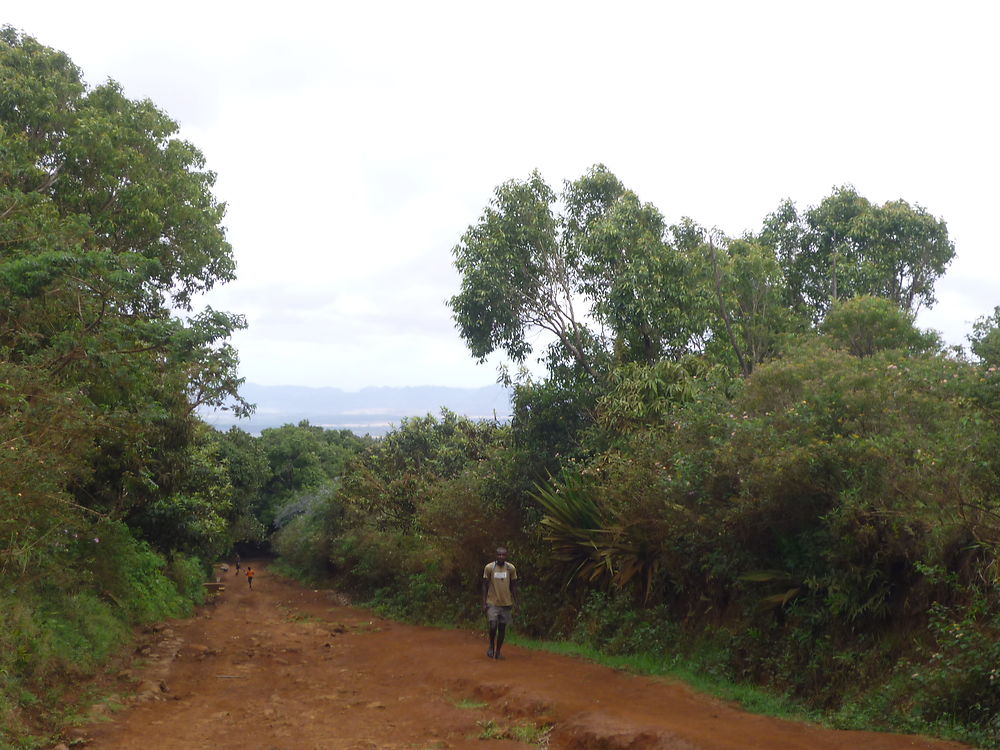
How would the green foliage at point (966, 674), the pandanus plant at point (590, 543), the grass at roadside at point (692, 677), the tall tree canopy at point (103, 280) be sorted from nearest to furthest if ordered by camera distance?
the green foliage at point (966, 674)
the grass at roadside at point (692, 677)
the tall tree canopy at point (103, 280)
the pandanus plant at point (590, 543)

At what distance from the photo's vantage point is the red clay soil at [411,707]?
25.1 ft

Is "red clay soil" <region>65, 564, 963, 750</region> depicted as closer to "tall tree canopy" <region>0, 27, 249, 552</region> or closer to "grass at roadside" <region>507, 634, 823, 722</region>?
"grass at roadside" <region>507, 634, 823, 722</region>

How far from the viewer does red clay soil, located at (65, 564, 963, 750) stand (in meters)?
7.64

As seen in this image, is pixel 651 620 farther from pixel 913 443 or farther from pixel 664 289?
pixel 664 289

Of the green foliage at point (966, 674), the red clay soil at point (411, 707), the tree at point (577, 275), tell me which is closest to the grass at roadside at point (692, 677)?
the red clay soil at point (411, 707)

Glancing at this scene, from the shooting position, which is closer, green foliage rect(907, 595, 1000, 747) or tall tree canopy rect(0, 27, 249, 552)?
green foliage rect(907, 595, 1000, 747)

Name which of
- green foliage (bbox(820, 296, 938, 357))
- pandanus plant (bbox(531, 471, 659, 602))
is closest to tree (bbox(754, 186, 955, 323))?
green foliage (bbox(820, 296, 938, 357))

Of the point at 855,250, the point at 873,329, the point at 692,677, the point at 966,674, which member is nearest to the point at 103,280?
the point at 692,677

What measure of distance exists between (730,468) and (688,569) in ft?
8.72

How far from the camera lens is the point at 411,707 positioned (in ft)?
Answer: 32.2

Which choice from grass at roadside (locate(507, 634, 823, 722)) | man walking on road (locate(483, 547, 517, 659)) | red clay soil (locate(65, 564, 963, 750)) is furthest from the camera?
man walking on road (locate(483, 547, 517, 659))

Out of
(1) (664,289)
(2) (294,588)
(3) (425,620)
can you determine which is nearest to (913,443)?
(1) (664,289)

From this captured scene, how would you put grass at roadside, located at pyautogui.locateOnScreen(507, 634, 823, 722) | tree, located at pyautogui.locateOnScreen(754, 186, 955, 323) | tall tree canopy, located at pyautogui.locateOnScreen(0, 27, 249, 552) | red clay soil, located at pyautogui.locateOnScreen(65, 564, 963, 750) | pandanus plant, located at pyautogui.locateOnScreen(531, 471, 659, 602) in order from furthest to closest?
tree, located at pyautogui.locateOnScreen(754, 186, 955, 323) < pandanus plant, located at pyautogui.locateOnScreen(531, 471, 659, 602) < tall tree canopy, located at pyautogui.locateOnScreen(0, 27, 249, 552) < grass at roadside, located at pyautogui.locateOnScreen(507, 634, 823, 722) < red clay soil, located at pyautogui.locateOnScreen(65, 564, 963, 750)

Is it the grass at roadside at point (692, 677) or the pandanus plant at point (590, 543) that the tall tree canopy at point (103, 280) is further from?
the grass at roadside at point (692, 677)
